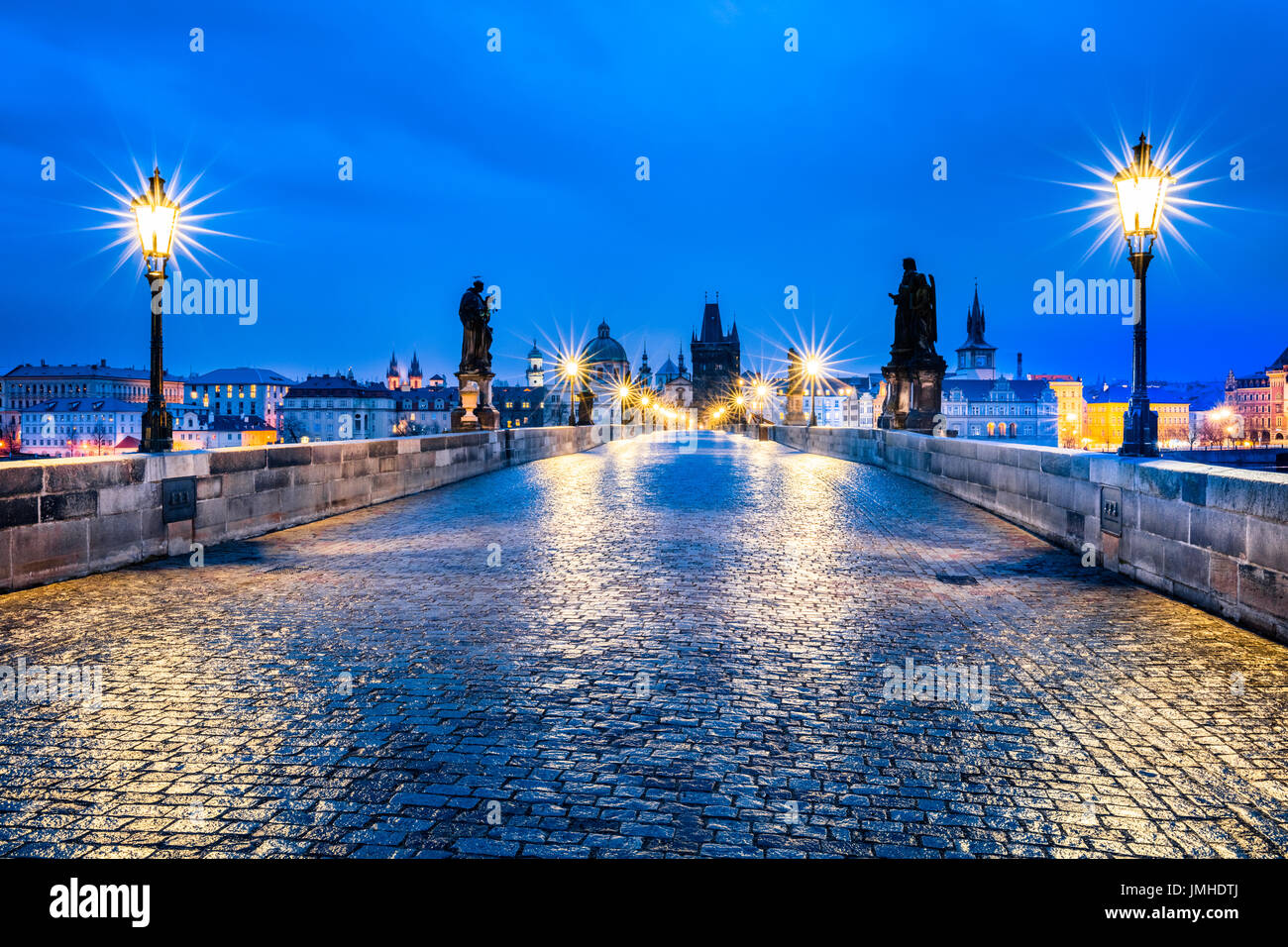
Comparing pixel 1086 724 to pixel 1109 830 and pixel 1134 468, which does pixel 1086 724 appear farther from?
pixel 1134 468

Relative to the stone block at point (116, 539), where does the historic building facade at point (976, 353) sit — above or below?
above

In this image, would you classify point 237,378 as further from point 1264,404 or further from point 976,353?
point 1264,404

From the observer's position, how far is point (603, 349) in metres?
170

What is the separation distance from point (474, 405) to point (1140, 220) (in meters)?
19.1

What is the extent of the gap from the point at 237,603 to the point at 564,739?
3.96 m

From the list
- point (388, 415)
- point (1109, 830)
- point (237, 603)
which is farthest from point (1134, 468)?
point (388, 415)

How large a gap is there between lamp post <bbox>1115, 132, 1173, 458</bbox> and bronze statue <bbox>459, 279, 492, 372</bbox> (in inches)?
702

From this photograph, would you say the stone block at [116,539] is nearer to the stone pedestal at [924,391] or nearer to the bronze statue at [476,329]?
the bronze statue at [476,329]

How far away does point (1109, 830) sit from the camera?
3.05 meters

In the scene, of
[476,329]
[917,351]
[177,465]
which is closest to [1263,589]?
[177,465]

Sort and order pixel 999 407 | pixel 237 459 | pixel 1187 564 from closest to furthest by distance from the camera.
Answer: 1. pixel 1187 564
2. pixel 237 459
3. pixel 999 407

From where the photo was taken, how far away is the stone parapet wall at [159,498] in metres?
7.38

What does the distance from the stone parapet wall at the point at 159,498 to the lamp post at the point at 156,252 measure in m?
0.51

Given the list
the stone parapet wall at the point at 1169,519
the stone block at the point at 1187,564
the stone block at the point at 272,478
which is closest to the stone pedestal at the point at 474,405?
the stone block at the point at 272,478
